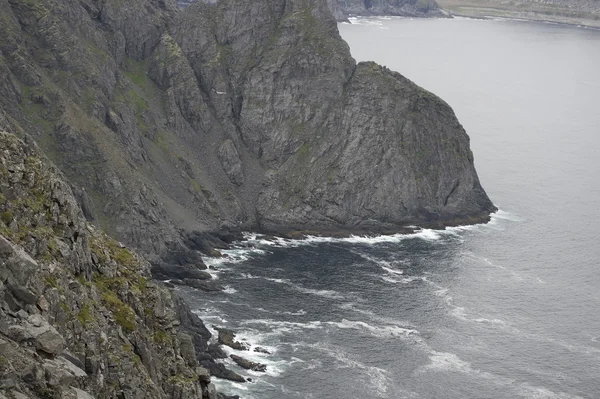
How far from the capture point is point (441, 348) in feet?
470

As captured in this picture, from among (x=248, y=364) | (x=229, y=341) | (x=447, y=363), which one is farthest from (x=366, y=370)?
(x=229, y=341)

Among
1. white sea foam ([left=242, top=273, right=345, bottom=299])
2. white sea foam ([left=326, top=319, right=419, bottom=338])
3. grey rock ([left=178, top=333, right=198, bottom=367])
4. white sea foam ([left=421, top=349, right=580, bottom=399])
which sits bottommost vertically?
white sea foam ([left=421, top=349, right=580, bottom=399])

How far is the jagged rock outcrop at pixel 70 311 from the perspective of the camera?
Result: 46594 mm

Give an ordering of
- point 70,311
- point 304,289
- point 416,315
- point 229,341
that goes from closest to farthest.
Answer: point 70,311 → point 229,341 → point 416,315 → point 304,289

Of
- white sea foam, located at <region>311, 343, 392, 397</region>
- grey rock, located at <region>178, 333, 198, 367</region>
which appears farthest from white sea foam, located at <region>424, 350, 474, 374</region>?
grey rock, located at <region>178, 333, 198, 367</region>

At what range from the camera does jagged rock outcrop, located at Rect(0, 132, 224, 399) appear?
46594 mm

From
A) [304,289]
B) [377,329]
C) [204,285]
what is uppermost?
[204,285]

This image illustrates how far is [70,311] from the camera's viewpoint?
6034 cm

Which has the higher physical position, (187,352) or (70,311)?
(70,311)

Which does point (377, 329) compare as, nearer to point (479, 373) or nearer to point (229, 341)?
point (479, 373)

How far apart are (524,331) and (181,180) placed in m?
84.3

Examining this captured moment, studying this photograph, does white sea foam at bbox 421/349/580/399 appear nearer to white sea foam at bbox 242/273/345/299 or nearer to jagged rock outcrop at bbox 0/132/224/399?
white sea foam at bbox 242/273/345/299

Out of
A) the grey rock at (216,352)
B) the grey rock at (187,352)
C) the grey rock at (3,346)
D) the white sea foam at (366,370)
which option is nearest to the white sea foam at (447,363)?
the white sea foam at (366,370)

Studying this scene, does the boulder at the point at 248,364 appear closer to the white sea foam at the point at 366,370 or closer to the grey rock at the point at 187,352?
the white sea foam at the point at 366,370
